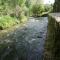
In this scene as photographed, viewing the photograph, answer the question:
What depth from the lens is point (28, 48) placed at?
461 inches

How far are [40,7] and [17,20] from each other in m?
14.3

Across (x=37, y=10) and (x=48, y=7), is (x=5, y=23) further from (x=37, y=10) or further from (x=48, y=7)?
(x=48, y=7)

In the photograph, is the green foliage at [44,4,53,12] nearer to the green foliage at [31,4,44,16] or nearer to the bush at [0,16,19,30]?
the green foliage at [31,4,44,16]

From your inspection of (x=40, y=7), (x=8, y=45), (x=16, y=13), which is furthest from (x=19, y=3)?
(x=8, y=45)

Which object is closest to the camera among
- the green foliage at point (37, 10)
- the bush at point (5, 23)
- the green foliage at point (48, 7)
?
the bush at point (5, 23)

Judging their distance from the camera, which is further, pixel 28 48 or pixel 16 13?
pixel 16 13

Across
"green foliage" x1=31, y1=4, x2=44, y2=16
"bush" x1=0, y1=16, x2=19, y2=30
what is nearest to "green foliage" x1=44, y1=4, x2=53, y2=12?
"green foliage" x1=31, y1=4, x2=44, y2=16

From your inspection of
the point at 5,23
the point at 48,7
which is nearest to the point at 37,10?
the point at 48,7

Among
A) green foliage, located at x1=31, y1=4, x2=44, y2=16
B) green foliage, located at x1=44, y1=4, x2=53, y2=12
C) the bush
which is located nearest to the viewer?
the bush

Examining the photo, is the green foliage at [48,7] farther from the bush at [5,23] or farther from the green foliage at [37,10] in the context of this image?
the bush at [5,23]

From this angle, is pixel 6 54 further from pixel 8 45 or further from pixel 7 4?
pixel 7 4

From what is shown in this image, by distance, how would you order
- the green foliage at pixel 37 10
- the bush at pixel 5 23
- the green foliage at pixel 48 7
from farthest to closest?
the green foliage at pixel 48 7
the green foliage at pixel 37 10
the bush at pixel 5 23

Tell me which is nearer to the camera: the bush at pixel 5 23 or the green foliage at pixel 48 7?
the bush at pixel 5 23

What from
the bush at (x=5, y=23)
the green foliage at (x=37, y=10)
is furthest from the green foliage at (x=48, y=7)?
the bush at (x=5, y=23)
